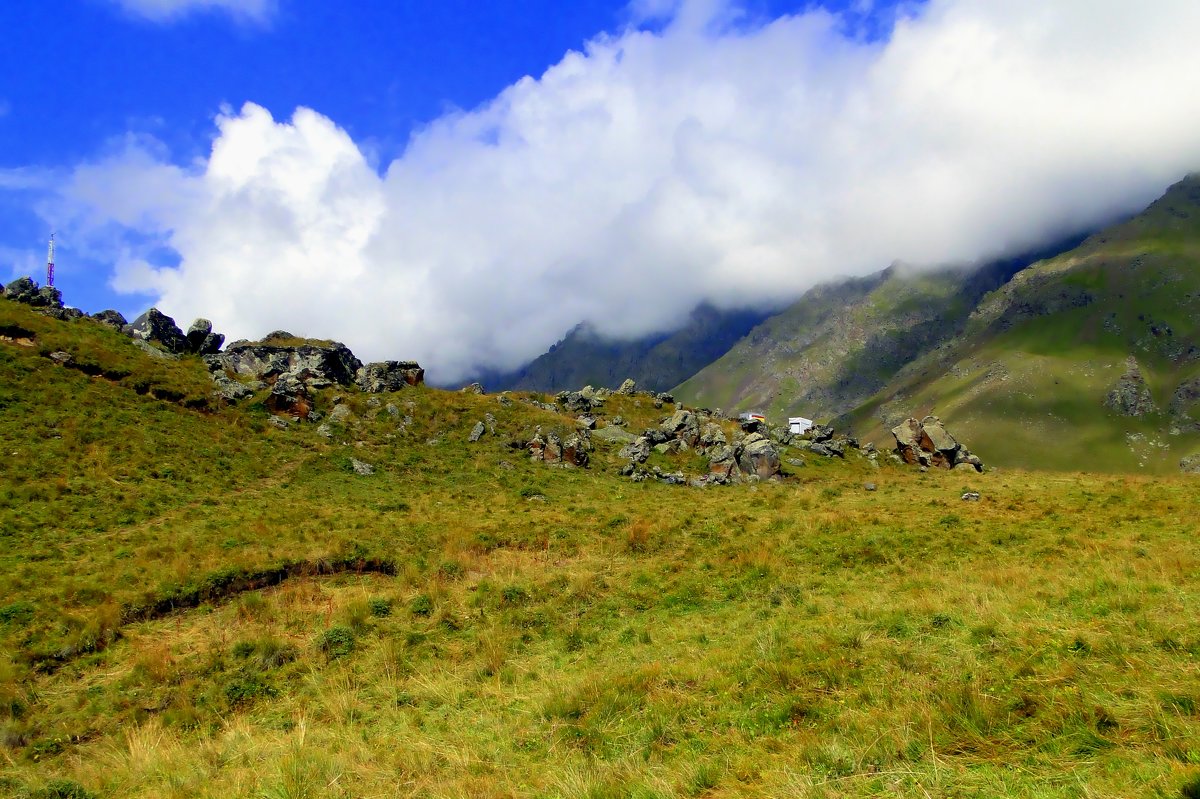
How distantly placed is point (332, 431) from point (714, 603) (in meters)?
38.7

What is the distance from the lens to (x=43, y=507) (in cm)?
2367

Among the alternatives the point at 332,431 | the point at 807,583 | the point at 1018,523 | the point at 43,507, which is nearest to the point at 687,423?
the point at 332,431

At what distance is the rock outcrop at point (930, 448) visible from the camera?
5328cm

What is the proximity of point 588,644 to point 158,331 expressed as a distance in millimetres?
60649

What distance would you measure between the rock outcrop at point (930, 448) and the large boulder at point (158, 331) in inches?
2662

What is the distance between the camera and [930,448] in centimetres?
5438

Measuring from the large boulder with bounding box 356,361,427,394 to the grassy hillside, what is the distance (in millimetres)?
27152

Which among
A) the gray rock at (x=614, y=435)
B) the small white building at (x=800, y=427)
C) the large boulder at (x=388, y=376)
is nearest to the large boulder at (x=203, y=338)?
the large boulder at (x=388, y=376)

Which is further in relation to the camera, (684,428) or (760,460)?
(684,428)

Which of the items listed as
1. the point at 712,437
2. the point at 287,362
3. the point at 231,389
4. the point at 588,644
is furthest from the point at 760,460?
the point at 287,362

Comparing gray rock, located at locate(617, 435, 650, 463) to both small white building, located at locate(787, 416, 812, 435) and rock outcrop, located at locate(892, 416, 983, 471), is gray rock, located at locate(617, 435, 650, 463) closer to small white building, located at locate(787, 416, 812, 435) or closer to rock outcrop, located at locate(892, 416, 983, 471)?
small white building, located at locate(787, 416, 812, 435)

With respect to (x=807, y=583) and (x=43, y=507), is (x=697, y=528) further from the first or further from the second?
(x=43, y=507)

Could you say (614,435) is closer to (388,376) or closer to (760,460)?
(760,460)

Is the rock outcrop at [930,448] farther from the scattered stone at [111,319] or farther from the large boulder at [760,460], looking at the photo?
the scattered stone at [111,319]
